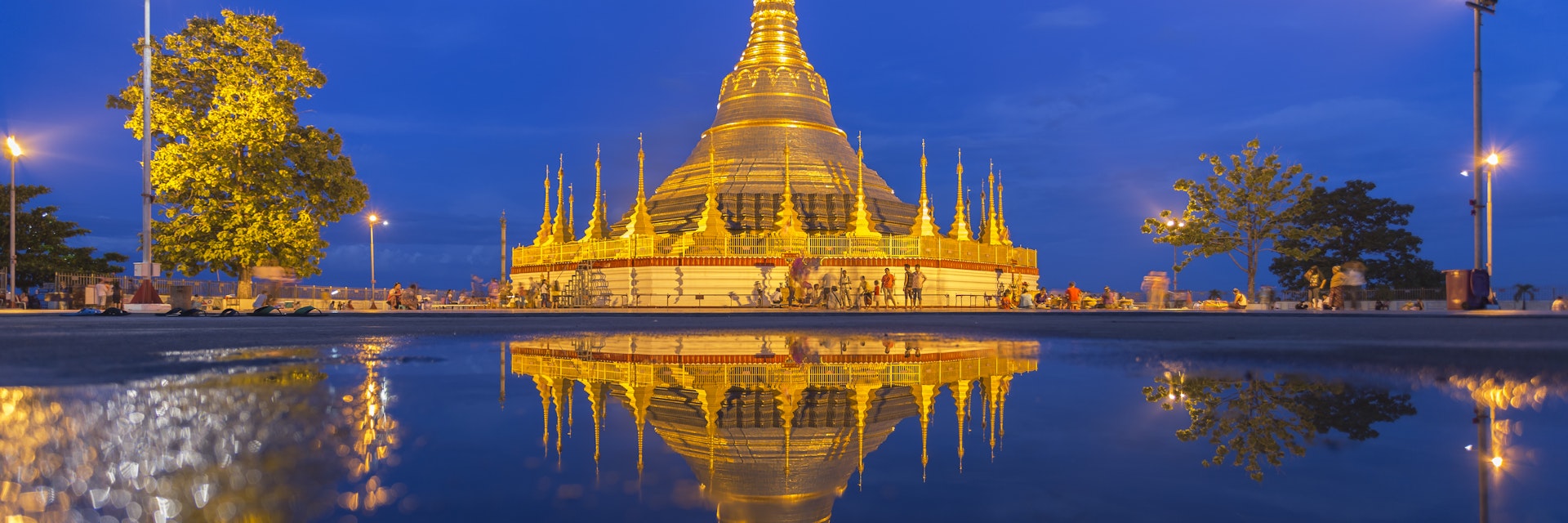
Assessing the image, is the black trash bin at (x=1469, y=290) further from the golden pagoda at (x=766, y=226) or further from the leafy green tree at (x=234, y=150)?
the leafy green tree at (x=234, y=150)

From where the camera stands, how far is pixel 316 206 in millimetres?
26922

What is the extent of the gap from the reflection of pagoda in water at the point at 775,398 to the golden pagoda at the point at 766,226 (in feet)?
67.8

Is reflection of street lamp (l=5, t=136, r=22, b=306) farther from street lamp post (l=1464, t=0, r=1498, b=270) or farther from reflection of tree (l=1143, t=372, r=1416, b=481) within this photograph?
street lamp post (l=1464, t=0, r=1498, b=270)

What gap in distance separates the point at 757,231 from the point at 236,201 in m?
16.4

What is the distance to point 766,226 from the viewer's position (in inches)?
1340


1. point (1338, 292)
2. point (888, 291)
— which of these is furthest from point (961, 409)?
point (1338, 292)

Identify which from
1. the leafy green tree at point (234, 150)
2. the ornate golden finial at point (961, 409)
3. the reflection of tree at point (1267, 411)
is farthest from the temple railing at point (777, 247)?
the reflection of tree at point (1267, 411)

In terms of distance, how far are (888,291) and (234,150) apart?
1889 cm

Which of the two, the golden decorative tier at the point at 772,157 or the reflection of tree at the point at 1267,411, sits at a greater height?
the golden decorative tier at the point at 772,157

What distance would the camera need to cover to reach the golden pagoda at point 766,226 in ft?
92.8

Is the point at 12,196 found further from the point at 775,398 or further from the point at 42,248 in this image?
the point at 775,398

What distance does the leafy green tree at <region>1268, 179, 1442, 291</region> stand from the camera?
4247cm

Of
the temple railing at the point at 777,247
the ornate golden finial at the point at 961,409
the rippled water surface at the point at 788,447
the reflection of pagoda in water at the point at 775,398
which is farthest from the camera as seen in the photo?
the temple railing at the point at 777,247

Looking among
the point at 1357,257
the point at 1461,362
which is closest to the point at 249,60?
the point at 1461,362
